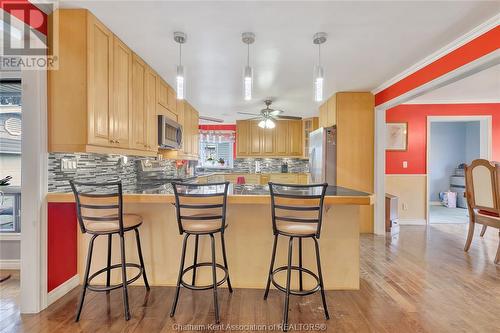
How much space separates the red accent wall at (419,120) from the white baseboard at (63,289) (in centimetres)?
517

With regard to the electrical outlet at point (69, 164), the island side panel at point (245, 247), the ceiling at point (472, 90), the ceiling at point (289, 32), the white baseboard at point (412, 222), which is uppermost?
the ceiling at point (472, 90)

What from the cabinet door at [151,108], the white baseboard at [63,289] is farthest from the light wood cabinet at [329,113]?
the white baseboard at [63,289]

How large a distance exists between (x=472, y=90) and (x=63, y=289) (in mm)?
6177

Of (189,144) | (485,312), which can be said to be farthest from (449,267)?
(189,144)

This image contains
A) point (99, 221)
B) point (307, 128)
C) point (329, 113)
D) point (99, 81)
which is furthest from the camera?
point (307, 128)

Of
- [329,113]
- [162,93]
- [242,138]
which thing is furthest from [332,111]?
[242,138]

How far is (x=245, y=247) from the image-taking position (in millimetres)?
2340

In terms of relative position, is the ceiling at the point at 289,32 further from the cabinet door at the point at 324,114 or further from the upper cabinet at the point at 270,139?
the upper cabinet at the point at 270,139

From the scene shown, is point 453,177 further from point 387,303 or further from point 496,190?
point 387,303

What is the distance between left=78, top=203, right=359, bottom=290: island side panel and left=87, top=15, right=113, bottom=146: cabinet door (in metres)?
0.72

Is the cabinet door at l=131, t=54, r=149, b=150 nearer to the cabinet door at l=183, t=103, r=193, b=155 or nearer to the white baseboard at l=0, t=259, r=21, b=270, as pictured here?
the cabinet door at l=183, t=103, r=193, b=155

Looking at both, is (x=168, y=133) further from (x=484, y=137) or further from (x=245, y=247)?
(x=484, y=137)

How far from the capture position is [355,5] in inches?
74.6

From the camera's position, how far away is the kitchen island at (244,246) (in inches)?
90.8
